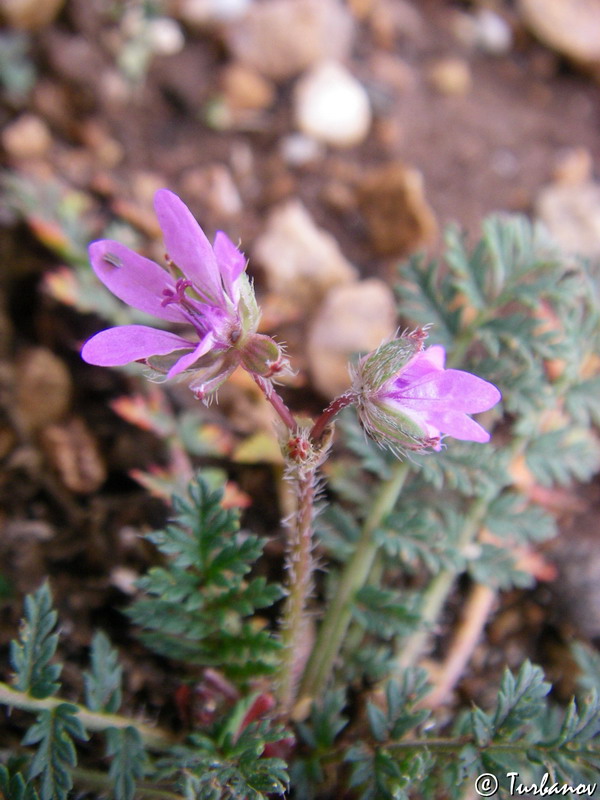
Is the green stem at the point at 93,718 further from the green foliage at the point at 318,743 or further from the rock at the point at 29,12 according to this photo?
the rock at the point at 29,12

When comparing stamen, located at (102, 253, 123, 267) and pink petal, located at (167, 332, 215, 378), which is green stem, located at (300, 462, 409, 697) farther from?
stamen, located at (102, 253, 123, 267)

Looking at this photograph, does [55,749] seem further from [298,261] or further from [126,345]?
[298,261]

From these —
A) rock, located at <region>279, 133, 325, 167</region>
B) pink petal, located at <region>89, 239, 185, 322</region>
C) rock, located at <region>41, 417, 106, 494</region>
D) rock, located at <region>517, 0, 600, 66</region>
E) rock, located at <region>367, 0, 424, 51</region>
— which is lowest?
rock, located at <region>41, 417, 106, 494</region>

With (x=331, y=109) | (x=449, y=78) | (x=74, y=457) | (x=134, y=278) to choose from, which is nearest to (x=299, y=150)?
(x=331, y=109)

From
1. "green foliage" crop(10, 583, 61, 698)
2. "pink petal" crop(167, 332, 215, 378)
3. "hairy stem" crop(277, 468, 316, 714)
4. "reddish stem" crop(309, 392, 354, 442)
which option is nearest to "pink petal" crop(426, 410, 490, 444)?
"reddish stem" crop(309, 392, 354, 442)

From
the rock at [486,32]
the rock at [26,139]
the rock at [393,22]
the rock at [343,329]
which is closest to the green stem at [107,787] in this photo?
the rock at [343,329]

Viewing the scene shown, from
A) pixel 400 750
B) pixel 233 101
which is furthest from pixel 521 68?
pixel 400 750
